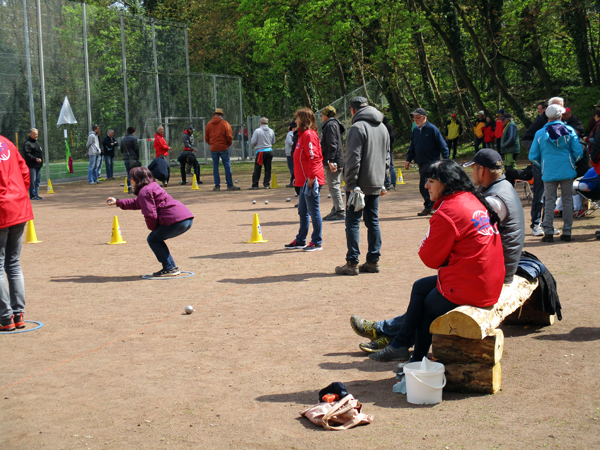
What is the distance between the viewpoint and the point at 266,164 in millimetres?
19922

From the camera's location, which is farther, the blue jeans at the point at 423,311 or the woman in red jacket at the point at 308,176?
the woman in red jacket at the point at 308,176

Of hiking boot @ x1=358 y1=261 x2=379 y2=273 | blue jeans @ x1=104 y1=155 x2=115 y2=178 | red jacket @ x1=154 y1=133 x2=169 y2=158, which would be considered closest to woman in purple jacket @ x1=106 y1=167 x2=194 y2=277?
hiking boot @ x1=358 y1=261 x2=379 y2=273

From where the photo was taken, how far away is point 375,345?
5441 mm

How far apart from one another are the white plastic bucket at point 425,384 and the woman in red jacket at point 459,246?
553 mm

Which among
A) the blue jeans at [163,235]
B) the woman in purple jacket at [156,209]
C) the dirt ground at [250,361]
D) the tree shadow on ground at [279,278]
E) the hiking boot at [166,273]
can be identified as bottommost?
the dirt ground at [250,361]

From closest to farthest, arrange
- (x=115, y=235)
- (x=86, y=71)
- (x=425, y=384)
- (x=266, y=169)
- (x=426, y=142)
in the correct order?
(x=425, y=384) < (x=115, y=235) < (x=426, y=142) < (x=266, y=169) < (x=86, y=71)

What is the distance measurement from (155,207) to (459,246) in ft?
16.1

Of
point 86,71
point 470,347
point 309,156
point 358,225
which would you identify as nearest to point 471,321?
point 470,347

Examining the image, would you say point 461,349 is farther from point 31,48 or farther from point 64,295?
point 31,48

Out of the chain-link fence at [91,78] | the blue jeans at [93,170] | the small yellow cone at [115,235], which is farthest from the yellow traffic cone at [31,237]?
the blue jeans at [93,170]

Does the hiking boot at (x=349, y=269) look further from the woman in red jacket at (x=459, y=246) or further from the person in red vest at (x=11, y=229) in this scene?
the person in red vest at (x=11, y=229)

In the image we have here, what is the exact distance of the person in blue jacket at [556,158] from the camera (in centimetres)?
969

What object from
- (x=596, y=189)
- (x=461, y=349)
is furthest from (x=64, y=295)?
(x=596, y=189)

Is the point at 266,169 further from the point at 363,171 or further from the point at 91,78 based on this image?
the point at 363,171
